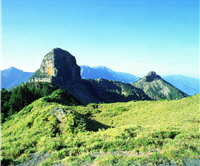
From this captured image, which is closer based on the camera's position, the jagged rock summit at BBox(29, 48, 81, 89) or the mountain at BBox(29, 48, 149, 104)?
the mountain at BBox(29, 48, 149, 104)

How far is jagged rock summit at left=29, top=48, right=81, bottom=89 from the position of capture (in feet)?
526

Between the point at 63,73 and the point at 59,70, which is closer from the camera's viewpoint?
the point at 59,70

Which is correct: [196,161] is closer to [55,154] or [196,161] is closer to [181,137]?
[181,137]

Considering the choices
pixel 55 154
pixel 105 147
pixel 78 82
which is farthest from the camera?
pixel 78 82

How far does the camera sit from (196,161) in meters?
7.88

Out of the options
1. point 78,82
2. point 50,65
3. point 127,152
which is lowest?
point 127,152

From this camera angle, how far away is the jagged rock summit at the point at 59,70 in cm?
16025

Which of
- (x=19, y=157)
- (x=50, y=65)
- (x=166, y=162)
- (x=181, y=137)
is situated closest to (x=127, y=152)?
(x=166, y=162)

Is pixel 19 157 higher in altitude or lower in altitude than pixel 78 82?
lower

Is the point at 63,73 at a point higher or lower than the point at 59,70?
lower

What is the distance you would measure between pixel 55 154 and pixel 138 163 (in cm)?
590

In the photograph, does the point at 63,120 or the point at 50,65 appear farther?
the point at 50,65

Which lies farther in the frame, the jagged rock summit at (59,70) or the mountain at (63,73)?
the jagged rock summit at (59,70)

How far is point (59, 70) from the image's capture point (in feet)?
553
